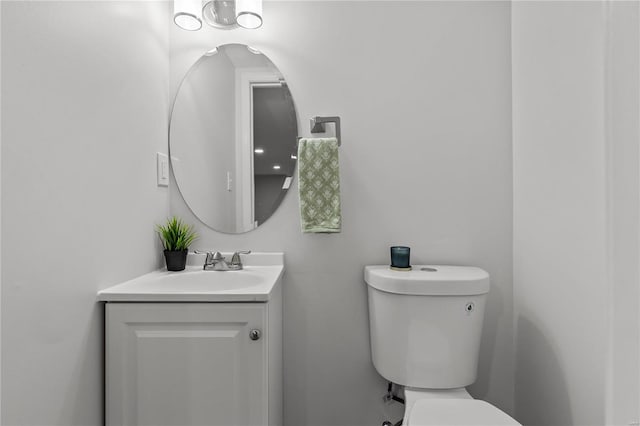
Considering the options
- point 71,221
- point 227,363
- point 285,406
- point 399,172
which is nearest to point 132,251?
point 71,221

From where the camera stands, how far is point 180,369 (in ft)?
2.85

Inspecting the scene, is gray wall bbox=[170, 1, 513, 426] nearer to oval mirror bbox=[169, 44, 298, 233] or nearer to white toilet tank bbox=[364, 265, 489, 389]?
oval mirror bbox=[169, 44, 298, 233]

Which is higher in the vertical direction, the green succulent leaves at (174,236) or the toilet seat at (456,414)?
the green succulent leaves at (174,236)

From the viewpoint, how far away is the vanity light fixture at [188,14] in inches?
47.2

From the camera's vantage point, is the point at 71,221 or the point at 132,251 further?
the point at 132,251

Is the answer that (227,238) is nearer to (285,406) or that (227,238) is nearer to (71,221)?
(71,221)

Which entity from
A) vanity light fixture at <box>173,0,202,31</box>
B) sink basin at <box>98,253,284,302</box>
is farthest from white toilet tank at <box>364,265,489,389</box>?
vanity light fixture at <box>173,0,202,31</box>

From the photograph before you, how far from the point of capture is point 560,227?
0.99 metres

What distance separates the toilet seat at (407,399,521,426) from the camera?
819 millimetres

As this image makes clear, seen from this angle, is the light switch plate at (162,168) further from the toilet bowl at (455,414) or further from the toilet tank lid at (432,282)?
the toilet bowl at (455,414)

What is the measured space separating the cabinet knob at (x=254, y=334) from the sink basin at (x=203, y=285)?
81 millimetres

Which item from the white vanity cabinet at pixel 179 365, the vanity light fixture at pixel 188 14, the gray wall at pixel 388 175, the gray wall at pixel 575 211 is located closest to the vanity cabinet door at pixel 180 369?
the white vanity cabinet at pixel 179 365

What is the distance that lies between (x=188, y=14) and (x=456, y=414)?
1.56 metres

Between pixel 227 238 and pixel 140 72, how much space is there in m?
0.66
